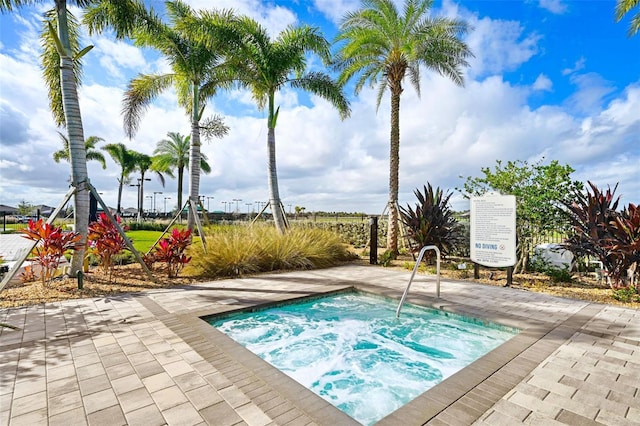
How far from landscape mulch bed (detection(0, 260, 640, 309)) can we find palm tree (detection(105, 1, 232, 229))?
2.68m

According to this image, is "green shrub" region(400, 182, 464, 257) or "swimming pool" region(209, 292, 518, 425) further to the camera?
"green shrub" region(400, 182, 464, 257)

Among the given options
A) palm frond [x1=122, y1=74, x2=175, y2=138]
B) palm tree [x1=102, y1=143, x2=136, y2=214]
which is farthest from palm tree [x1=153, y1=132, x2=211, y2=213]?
palm frond [x1=122, y1=74, x2=175, y2=138]

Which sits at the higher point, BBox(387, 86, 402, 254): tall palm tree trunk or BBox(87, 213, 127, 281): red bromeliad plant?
BBox(387, 86, 402, 254): tall palm tree trunk

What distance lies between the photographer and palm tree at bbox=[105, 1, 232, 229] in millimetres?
9344

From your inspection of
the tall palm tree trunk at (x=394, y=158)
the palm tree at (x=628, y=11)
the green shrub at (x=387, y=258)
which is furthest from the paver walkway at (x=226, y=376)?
the palm tree at (x=628, y=11)

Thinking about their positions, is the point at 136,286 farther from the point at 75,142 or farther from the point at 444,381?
the point at 444,381

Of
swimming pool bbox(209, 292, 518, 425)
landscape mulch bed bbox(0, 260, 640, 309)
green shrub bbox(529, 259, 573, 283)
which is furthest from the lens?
green shrub bbox(529, 259, 573, 283)

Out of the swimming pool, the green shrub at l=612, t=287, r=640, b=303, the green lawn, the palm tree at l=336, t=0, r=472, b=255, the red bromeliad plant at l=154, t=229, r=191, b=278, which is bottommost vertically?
the swimming pool

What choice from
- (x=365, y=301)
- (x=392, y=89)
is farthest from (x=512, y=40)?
(x=365, y=301)

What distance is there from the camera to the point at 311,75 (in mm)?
12039

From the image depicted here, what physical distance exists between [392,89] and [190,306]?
10.5 meters

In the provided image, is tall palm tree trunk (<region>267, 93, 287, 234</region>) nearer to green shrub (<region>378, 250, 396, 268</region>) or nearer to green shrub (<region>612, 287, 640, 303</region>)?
green shrub (<region>378, 250, 396, 268</region>)

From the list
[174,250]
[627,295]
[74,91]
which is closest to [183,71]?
[74,91]

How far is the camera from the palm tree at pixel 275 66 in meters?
10.6
